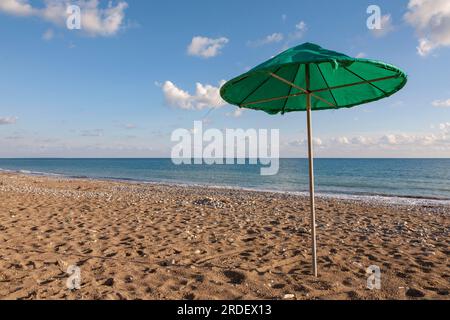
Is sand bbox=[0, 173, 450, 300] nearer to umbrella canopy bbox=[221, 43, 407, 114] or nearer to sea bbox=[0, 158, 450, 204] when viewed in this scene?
umbrella canopy bbox=[221, 43, 407, 114]

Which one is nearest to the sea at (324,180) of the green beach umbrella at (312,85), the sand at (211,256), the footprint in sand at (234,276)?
the sand at (211,256)

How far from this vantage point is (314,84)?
5.16 metres

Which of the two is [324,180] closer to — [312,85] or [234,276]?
[312,85]

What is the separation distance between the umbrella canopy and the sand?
2.78 metres

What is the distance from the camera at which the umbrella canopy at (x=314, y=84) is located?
4070mm

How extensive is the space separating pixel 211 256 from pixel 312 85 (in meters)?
3.62

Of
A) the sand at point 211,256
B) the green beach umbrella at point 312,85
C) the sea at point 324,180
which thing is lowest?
the sea at point 324,180

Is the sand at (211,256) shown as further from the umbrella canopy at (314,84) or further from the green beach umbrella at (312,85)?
the umbrella canopy at (314,84)

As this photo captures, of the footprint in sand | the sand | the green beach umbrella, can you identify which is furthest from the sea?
the footprint in sand

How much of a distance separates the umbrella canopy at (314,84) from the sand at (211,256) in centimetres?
278

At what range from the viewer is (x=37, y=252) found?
5.63 meters

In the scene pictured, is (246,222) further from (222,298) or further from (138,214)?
(222,298)
